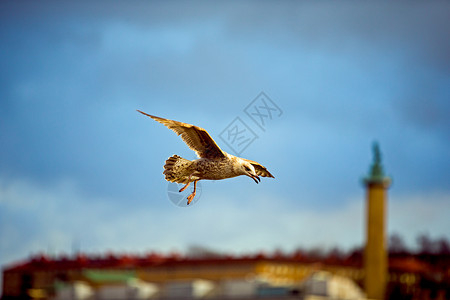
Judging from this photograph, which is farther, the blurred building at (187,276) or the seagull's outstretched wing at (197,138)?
the blurred building at (187,276)

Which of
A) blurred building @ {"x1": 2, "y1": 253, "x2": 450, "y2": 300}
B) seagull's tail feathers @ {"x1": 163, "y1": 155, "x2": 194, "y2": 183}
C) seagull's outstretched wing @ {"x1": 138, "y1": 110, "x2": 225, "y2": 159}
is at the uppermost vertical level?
seagull's outstretched wing @ {"x1": 138, "y1": 110, "x2": 225, "y2": 159}

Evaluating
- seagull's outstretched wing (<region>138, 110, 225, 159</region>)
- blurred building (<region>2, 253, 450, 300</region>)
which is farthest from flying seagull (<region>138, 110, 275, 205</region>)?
blurred building (<region>2, 253, 450, 300</region>)

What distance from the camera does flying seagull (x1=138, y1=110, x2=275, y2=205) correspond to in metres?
16.3

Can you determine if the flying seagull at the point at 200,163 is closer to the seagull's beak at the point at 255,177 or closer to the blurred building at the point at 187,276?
the seagull's beak at the point at 255,177

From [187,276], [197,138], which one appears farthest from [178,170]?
[187,276]

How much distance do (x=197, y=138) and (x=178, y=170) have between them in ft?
2.13

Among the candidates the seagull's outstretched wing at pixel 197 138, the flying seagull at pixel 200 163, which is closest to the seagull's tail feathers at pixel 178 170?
the flying seagull at pixel 200 163

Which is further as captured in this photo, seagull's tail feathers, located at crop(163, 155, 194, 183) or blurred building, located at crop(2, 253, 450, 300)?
blurred building, located at crop(2, 253, 450, 300)

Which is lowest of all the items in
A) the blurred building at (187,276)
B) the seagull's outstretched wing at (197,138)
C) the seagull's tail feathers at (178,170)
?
the blurred building at (187,276)

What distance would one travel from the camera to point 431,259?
4685 inches

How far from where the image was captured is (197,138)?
17.0 m

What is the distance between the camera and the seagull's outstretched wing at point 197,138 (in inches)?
658

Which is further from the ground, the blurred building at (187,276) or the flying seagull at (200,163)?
the flying seagull at (200,163)

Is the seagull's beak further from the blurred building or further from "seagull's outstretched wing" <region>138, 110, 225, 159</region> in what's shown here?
the blurred building
